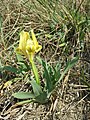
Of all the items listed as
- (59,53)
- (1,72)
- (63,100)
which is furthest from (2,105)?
(59,53)

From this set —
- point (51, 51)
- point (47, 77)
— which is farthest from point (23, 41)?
point (51, 51)

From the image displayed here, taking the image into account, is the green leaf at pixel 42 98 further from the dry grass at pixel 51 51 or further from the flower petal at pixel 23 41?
the flower petal at pixel 23 41

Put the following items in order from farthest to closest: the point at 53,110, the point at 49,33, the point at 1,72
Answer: the point at 49,33, the point at 1,72, the point at 53,110

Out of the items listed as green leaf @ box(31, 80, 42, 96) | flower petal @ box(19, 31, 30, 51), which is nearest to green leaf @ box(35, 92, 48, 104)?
green leaf @ box(31, 80, 42, 96)

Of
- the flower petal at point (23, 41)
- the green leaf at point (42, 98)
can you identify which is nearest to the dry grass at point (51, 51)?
the green leaf at point (42, 98)

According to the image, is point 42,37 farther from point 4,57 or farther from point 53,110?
point 53,110

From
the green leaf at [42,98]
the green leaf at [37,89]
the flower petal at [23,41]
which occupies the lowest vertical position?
the green leaf at [42,98]

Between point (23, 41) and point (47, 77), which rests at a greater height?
point (23, 41)

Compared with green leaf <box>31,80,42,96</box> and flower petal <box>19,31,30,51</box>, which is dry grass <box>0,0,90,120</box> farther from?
flower petal <box>19,31,30,51</box>

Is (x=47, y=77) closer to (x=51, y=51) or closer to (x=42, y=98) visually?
(x=42, y=98)
